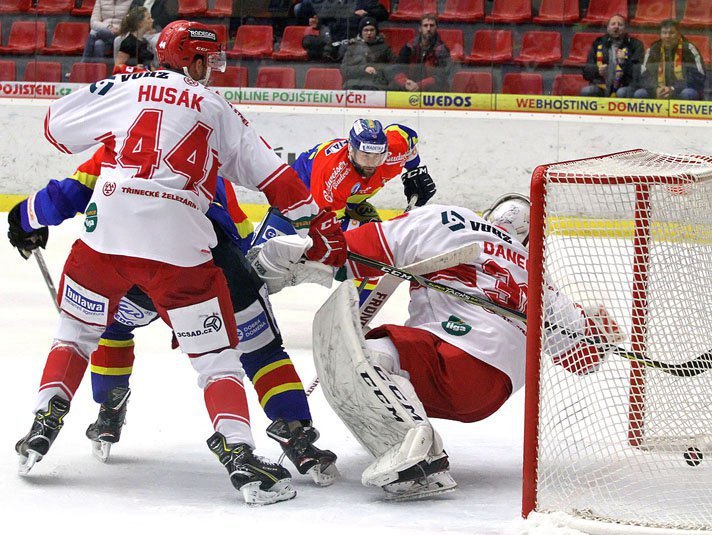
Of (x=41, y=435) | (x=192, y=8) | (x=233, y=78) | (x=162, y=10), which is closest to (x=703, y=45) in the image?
(x=233, y=78)

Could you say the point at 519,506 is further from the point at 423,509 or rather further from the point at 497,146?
the point at 497,146

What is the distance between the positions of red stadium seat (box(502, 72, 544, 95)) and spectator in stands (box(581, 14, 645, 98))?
291mm

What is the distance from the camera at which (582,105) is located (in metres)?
7.46

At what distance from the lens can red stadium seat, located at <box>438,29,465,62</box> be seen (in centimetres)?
772

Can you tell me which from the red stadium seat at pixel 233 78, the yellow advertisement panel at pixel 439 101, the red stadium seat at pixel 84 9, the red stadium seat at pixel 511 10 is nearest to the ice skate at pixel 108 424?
the yellow advertisement panel at pixel 439 101

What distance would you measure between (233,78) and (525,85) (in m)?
2.00

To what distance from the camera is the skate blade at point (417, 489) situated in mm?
2605

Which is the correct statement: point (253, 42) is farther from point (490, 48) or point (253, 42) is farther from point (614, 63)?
point (614, 63)

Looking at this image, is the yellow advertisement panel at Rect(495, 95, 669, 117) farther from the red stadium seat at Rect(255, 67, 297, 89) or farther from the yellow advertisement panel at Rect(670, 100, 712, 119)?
the red stadium seat at Rect(255, 67, 297, 89)

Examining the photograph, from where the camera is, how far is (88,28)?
8.23 meters

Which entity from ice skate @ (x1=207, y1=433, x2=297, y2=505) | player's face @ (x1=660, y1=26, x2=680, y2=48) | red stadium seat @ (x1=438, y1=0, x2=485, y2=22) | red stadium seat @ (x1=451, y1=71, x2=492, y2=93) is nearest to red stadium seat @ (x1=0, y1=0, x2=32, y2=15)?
red stadium seat @ (x1=438, y1=0, x2=485, y2=22)

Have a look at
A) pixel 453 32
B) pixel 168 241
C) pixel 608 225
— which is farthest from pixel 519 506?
pixel 453 32

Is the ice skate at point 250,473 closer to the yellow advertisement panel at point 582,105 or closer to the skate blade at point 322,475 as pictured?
the skate blade at point 322,475

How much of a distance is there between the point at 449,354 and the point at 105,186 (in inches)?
36.1
